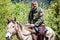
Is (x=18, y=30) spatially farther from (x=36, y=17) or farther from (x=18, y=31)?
(x=36, y=17)

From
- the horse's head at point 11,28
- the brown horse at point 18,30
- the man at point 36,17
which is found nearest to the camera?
the horse's head at point 11,28

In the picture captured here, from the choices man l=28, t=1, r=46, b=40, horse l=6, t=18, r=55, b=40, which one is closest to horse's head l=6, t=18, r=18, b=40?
horse l=6, t=18, r=55, b=40

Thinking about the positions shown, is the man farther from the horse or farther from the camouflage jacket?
the horse

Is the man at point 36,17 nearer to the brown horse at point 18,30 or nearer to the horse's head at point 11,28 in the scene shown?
the brown horse at point 18,30

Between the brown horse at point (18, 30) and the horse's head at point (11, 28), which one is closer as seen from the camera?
the horse's head at point (11, 28)

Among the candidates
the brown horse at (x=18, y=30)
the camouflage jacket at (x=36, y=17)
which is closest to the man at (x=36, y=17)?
the camouflage jacket at (x=36, y=17)

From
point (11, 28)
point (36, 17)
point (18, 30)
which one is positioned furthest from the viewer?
point (36, 17)

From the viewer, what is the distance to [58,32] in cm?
1998

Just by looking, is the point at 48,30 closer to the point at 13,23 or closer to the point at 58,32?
the point at 13,23

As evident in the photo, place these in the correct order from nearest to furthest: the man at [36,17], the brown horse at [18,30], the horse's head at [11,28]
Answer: the horse's head at [11,28], the brown horse at [18,30], the man at [36,17]

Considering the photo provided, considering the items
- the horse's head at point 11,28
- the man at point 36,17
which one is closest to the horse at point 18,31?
the horse's head at point 11,28

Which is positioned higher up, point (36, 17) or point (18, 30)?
point (36, 17)

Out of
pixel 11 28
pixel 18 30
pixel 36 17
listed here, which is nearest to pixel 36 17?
pixel 36 17

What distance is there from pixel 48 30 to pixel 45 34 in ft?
0.56
